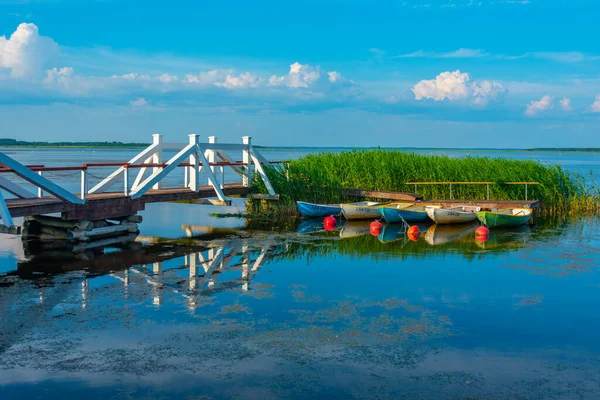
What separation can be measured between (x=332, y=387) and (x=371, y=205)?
1739cm

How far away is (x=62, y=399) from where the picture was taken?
22.1ft

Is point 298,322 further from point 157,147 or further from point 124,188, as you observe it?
point 157,147

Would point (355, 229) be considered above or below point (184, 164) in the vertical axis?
below

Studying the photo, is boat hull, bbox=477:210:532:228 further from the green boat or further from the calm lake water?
the calm lake water

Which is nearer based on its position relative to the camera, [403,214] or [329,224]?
[329,224]

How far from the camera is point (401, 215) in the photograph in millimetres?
22016

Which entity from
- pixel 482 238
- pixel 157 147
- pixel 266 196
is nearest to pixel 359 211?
pixel 266 196

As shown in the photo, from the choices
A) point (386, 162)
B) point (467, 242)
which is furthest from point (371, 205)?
point (467, 242)

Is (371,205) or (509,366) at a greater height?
(371,205)

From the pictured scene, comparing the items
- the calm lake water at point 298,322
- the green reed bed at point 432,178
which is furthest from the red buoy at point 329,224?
the calm lake water at point 298,322

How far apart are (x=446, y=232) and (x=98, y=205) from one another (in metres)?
10.2

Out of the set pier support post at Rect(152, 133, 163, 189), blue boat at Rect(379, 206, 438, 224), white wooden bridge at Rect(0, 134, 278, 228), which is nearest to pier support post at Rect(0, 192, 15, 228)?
white wooden bridge at Rect(0, 134, 278, 228)

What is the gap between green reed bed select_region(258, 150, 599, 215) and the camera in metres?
25.4

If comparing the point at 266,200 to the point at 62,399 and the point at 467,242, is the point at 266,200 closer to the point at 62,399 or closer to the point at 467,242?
the point at 467,242
